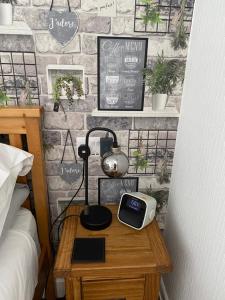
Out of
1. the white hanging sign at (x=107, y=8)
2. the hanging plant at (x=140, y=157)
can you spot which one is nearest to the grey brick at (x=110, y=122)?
the hanging plant at (x=140, y=157)

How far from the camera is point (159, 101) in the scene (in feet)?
3.74

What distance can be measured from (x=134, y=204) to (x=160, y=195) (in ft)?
0.76

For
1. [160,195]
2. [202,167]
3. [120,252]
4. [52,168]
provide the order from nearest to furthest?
1. [202,167]
2. [120,252]
3. [52,168]
4. [160,195]

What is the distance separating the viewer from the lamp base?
3.76ft

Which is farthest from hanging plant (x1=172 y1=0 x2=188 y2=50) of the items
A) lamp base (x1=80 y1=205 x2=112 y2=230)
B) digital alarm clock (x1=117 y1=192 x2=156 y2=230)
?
lamp base (x1=80 y1=205 x2=112 y2=230)

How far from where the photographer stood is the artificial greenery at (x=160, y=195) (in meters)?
1.36

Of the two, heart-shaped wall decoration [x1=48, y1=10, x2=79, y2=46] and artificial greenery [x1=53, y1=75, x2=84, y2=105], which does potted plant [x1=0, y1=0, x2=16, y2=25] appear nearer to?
heart-shaped wall decoration [x1=48, y1=10, x2=79, y2=46]

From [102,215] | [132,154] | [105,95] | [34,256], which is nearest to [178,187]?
[132,154]

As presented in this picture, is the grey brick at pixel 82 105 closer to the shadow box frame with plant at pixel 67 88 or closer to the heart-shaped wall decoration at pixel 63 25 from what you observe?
the shadow box frame with plant at pixel 67 88

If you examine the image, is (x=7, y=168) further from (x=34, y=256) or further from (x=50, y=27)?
(x=50, y=27)

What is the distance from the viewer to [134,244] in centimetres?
108

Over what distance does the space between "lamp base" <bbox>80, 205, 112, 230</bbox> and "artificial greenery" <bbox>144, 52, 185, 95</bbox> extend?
24.1 inches

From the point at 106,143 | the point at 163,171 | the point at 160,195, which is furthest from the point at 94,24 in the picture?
the point at 160,195

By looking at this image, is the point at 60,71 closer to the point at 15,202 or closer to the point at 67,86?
the point at 67,86
